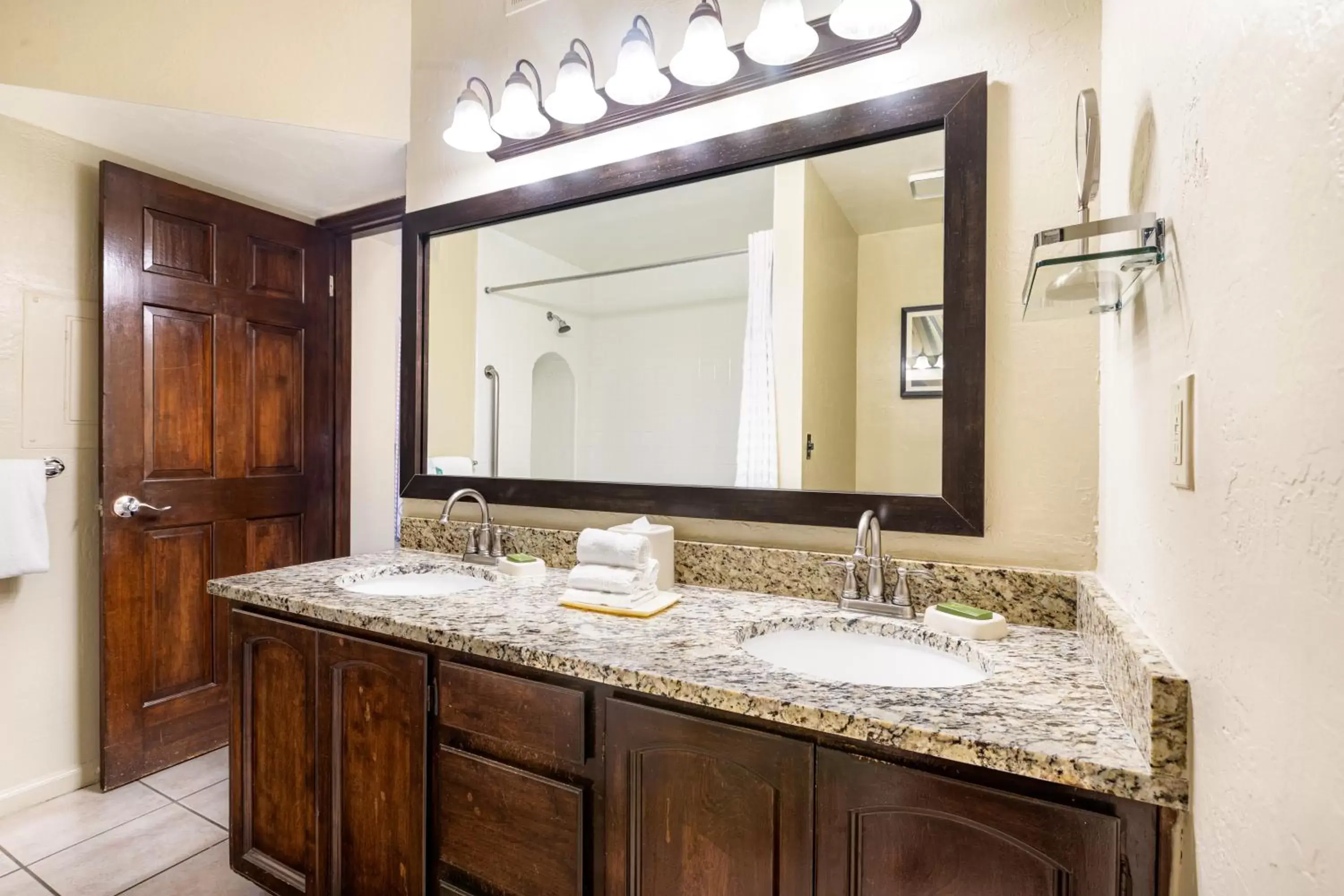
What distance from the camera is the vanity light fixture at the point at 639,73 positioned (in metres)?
1.55

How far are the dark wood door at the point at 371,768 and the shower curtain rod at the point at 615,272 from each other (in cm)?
106

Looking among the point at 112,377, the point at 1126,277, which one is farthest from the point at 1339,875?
the point at 112,377

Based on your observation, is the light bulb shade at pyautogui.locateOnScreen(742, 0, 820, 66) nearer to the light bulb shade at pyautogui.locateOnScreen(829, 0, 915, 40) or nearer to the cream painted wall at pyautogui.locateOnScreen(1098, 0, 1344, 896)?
the light bulb shade at pyautogui.locateOnScreen(829, 0, 915, 40)

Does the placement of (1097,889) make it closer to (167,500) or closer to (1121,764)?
(1121,764)

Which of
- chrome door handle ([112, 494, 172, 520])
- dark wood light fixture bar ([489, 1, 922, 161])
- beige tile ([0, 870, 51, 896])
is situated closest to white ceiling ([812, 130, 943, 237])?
dark wood light fixture bar ([489, 1, 922, 161])

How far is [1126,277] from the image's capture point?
2.80 feet

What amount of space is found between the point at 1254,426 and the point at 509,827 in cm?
118

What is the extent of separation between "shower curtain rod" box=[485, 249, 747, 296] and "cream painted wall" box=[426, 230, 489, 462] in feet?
0.39

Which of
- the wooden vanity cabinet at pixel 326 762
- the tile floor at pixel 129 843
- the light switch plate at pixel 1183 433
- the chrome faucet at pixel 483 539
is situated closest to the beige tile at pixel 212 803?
the tile floor at pixel 129 843

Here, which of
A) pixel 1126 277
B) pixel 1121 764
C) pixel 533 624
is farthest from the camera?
pixel 533 624

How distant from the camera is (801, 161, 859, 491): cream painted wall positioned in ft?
4.63

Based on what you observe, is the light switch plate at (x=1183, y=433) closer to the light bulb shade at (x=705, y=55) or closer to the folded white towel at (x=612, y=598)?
the folded white towel at (x=612, y=598)

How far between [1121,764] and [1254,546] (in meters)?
0.31

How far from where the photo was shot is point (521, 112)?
1.73 metres
